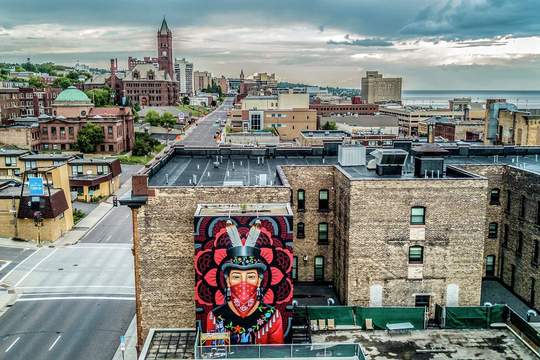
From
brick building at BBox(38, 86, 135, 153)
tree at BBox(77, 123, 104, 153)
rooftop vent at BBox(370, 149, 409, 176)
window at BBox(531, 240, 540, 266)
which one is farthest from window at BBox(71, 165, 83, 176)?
window at BBox(531, 240, 540, 266)

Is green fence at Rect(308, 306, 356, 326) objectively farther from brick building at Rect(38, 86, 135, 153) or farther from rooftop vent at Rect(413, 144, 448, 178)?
brick building at Rect(38, 86, 135, 153)

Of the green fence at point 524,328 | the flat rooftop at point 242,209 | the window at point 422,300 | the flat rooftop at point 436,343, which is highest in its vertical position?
the flat rooftop at point 242,209

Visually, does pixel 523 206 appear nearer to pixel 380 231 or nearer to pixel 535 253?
pixel 535 253

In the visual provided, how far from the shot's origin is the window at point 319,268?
42562 millimetres

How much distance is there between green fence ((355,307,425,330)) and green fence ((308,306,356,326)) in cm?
43

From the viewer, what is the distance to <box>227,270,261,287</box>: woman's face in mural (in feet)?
101

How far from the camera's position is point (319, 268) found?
42.7 meters

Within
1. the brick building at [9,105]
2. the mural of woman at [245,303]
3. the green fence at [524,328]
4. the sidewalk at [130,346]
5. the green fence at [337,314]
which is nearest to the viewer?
the mural of woman at [245,303]

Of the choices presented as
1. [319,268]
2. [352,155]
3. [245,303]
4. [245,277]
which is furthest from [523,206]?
[245,303]

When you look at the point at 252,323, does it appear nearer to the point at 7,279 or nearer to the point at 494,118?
the point at 7,279

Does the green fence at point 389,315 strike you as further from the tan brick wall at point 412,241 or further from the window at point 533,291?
the window at point 533,291

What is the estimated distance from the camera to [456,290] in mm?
35719

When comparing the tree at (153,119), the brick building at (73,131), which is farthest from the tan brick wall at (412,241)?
the tree at (153,119)

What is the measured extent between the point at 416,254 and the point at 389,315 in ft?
13.9
